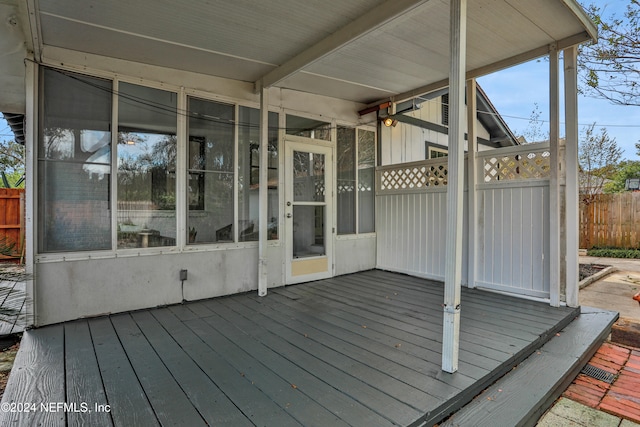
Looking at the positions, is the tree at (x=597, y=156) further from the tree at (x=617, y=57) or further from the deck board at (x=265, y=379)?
the deck board at (x=265, y=379)

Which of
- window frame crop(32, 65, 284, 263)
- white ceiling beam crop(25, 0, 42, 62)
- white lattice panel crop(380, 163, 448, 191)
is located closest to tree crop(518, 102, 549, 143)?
white lattice panel crop(380, 163, 448, 191)

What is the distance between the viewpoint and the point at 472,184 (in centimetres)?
428

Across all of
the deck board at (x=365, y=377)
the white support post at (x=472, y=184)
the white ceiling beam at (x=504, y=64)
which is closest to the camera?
the deck board at (x=365, y=377)

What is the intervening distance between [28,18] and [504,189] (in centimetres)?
491

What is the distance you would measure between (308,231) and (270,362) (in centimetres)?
260

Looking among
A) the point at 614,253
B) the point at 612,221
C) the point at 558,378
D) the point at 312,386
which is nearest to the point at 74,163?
the point at 312,386

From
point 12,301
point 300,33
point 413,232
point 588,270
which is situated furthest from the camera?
point 588,270

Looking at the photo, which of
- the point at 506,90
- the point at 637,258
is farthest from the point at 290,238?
the point at 506,90

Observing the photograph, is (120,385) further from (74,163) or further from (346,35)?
(346,35)

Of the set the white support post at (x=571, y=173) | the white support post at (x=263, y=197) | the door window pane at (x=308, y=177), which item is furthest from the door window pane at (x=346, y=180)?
the white support post at (x=571, y=173)

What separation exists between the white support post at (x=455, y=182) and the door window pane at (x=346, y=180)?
9.90 ft

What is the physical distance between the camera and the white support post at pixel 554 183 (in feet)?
11.3

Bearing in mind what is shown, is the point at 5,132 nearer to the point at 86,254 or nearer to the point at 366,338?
the point at 86,254

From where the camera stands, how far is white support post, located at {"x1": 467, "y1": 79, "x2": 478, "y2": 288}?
4.25 meters
